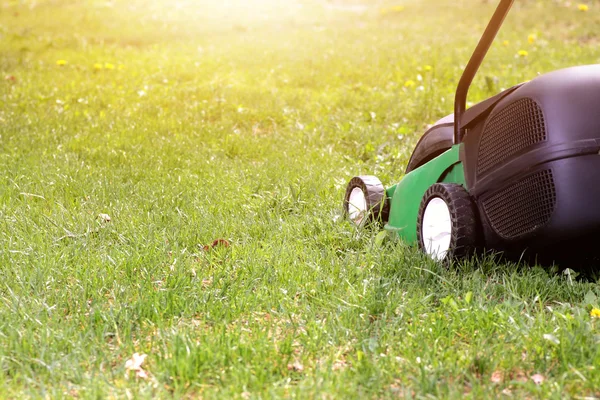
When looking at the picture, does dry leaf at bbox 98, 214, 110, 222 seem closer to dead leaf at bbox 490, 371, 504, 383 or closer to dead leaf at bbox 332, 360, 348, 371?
dead leaf at bbox 332, 360, 348, 371

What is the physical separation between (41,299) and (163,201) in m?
1.30

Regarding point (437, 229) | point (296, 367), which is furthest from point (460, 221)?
point (296, 367)

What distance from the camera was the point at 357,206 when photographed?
11.3ft

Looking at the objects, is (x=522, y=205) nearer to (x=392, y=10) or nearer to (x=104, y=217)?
(x=104, y=217)

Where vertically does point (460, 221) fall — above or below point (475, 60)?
below

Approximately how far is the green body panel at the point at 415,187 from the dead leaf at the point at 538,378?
0.93 metres

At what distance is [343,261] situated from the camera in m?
2.91

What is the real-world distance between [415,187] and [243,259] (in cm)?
81

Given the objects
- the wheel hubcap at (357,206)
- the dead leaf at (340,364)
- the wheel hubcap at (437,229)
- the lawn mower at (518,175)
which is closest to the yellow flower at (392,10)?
the wheel hubcap at (357,206)

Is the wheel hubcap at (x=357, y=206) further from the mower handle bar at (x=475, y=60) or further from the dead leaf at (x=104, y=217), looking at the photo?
the dead leaf at (x=104, y=217)

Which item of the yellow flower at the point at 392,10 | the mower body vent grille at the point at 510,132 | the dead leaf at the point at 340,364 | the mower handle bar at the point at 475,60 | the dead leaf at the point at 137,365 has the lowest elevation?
the dead leaf at the point at 340,364

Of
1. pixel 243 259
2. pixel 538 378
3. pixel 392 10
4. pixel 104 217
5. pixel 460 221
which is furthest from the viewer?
pixel 392 10

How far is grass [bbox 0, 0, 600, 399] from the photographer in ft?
6.68

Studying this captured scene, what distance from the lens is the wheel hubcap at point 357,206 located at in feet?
10.9
